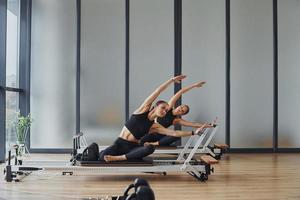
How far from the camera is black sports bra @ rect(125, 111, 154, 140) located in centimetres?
496

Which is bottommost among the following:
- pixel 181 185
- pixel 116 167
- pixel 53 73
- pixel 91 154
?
pixel 181 185

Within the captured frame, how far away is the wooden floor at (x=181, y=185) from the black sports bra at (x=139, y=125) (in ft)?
2.06

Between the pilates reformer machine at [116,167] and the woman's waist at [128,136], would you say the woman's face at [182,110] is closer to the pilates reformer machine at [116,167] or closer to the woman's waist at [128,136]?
the pilates reformer machine at [116,167]

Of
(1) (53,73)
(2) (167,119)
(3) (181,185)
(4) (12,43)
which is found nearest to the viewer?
(3) (181,185)

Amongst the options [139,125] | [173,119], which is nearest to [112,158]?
[139,125]

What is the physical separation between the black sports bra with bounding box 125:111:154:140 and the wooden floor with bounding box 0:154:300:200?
Answer: 24.7 inches

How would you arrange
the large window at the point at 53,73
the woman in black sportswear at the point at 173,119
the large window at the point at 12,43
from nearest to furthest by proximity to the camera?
the woman in black sportswear at the point at 173,119 → the large window at the point at 12,43 → the large window at the point at 53,73

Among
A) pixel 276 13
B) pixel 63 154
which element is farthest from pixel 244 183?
pixel 276 13

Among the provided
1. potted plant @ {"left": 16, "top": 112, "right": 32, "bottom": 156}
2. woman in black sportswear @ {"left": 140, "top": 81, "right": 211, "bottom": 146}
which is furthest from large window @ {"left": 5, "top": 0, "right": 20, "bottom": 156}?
woman in black sportswear @ {"left": 140, "top": 81, "right": 211, "bottom": 146}

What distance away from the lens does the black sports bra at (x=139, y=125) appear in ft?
16.3

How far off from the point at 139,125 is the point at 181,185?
3.02ft

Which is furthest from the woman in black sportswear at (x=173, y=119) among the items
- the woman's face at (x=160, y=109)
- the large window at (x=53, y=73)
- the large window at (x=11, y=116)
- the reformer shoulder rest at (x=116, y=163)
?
the large window at (x=11, y=116)

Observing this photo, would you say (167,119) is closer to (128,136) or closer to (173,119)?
(173,119)

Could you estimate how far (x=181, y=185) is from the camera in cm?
468
